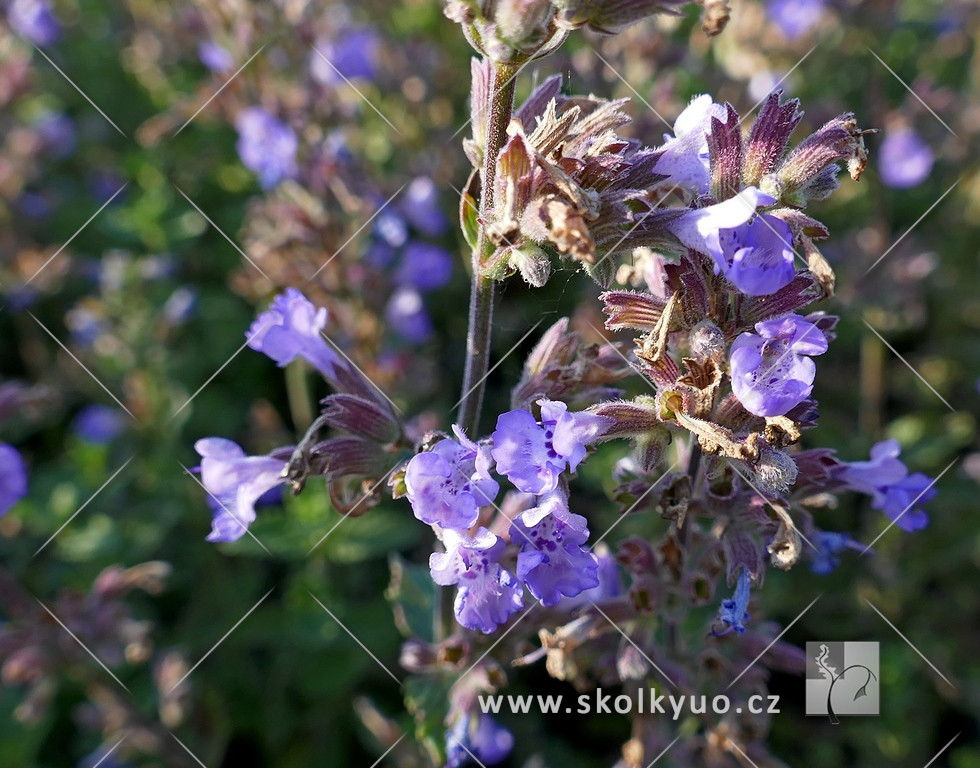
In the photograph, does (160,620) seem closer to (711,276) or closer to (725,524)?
(725,524)

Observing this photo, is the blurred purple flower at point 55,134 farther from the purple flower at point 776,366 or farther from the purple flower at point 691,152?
the purple flower at point 776,366

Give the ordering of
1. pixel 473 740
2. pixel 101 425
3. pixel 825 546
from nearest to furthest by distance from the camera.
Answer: pixel 825 546, pixel 473 740, pixel 101 425

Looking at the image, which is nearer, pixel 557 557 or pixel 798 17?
pixel 557 557

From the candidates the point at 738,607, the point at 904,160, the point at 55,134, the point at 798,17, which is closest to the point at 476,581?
the point at 738,607

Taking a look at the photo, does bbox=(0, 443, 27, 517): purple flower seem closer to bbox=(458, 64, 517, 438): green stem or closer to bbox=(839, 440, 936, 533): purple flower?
bbox=(458, 64, 517, 438): green stem

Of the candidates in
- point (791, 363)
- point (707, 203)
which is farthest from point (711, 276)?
point (791, 363)

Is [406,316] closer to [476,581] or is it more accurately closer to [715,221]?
[476,581]
